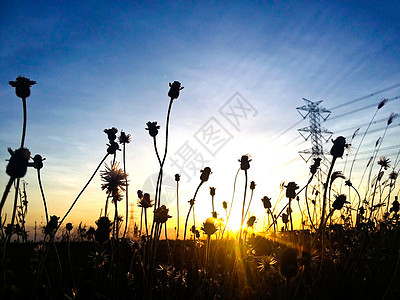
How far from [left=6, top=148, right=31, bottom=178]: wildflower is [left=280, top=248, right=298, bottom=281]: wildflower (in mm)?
1458

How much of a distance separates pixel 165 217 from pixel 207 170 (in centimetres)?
94

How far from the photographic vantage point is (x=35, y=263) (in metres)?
4.09

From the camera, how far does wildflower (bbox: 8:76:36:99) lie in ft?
7.73

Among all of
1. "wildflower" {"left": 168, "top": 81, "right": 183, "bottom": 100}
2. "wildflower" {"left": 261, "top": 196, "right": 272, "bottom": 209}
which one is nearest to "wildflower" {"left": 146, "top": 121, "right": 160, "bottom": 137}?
"wildflower" {"left": 168, "top": 81, "right": 183, "bottom": 100}

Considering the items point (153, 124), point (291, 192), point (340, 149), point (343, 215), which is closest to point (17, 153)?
point (153, 124)

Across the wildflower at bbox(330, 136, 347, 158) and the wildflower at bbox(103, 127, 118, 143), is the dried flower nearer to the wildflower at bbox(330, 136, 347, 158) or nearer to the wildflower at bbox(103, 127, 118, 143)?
the wildflower at bbox(103, 127, 118, 143)

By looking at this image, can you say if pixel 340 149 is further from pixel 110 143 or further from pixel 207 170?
pixel 110 143

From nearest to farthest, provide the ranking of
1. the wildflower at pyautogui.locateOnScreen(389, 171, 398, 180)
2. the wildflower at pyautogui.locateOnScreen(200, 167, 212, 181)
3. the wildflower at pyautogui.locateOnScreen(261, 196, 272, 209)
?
the wildflower at pyautogui.locateOnScreen(200, 167, 212, 181) < the wildflower at pyautogui.locateOnScreen(261, 196, 272, 209) < the wildflower at pyautogui.locateOnScreen(389, 171, 398, 180)

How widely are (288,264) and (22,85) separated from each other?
2320mm

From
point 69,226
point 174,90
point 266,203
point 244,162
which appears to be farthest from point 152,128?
point 69,226

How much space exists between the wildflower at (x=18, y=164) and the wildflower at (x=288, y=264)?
1.46 metres

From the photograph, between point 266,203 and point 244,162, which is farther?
point 266,203

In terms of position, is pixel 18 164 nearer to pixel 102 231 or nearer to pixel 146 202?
pixel 102 231

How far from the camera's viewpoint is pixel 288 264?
1.63 m
